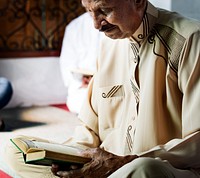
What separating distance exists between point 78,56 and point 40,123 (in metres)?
0.94

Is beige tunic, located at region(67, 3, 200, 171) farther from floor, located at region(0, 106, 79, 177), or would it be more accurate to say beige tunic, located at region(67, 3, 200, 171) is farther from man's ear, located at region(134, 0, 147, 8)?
floor, located at region(0, 106, 79, 177)

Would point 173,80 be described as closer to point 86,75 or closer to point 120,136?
point 120,136

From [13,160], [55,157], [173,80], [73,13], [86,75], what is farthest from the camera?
[73,13]

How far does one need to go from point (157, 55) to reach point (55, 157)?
552mm

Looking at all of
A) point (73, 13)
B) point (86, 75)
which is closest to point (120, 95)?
point (86, 75)

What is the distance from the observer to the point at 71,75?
476 cm

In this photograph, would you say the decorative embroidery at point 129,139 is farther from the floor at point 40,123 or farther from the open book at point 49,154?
the floor at point 40,123

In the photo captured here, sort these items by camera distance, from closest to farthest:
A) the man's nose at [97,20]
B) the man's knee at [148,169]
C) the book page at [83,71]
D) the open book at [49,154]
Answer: the man's knee at [148,169], the open book at [49,154], the man's nose at [97,20], the book page at [83,71]

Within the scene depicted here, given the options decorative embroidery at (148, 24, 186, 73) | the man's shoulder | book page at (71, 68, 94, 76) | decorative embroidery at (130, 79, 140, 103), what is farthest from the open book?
book page at (71, 68, 94, 76)

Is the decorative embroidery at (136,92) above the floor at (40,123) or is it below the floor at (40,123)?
above

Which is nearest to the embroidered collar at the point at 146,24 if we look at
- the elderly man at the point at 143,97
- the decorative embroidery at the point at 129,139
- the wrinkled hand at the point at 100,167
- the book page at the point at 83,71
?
the elderly man at the point at 143,97

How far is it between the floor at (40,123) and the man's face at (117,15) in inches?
71.5

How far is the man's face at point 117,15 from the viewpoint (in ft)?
5.84

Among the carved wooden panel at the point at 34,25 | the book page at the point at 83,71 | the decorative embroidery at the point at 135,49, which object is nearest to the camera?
the decorative embroidery at the point at 135,49
